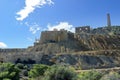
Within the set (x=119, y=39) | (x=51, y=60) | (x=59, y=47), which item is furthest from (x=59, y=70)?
(x=119, y=39)

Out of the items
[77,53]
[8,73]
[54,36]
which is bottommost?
[8,73]

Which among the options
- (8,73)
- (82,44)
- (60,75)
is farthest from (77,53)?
(60,75)

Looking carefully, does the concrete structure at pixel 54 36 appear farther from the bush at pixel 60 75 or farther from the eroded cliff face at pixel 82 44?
the bush at pixel 60 75

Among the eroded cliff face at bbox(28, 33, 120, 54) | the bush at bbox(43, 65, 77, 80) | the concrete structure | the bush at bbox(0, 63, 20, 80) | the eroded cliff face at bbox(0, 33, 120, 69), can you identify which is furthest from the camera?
the concrete structure

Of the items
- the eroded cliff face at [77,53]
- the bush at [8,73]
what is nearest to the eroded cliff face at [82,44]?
the eroded cliff face at [77,53]

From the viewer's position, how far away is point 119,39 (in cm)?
14700

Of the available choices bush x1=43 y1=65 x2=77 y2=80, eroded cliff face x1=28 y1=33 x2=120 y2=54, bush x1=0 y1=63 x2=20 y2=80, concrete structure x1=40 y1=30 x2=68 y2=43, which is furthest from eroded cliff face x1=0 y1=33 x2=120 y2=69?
bush x1=43 y1=65 x2=77 y2=80

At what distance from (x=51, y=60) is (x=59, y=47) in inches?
909

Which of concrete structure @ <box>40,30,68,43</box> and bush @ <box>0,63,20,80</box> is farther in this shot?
concrete structure @ <box>40,30,68,43</box>

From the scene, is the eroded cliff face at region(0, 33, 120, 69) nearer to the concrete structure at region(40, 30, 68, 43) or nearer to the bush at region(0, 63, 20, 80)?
the concrete structure at region(40, 30, 68, 43)

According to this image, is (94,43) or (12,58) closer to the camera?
(12,58)

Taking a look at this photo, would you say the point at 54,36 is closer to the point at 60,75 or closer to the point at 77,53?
the point at 77,53

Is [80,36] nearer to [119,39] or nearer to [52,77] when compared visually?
[119,39]

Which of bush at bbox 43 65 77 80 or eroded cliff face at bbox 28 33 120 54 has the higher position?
eroded cliff face at bbox 28 33 120 54
